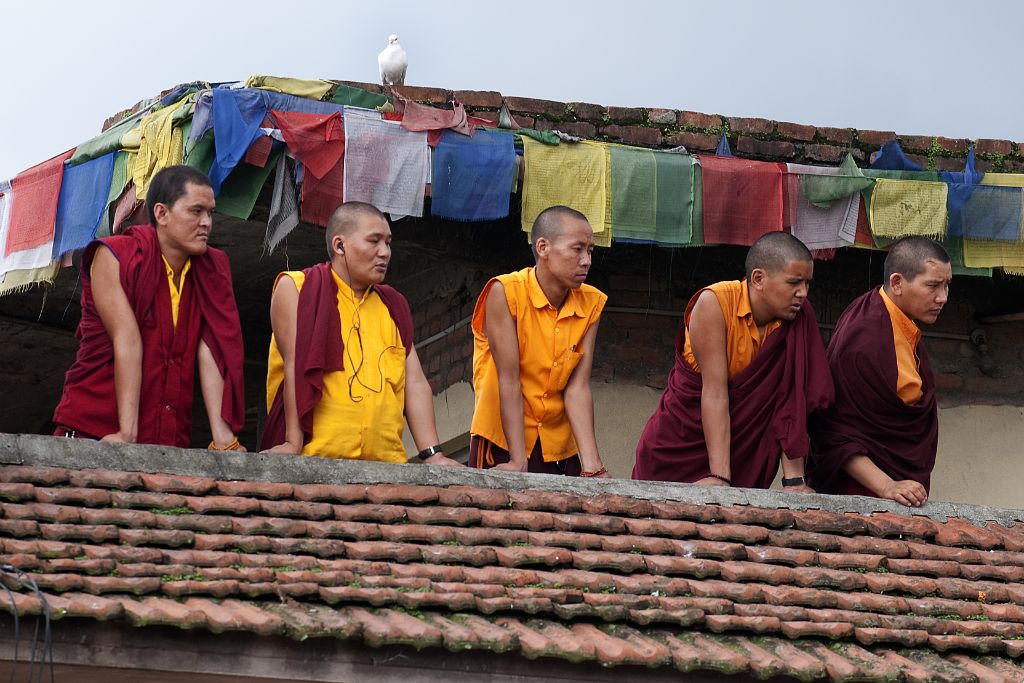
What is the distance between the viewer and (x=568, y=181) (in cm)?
850

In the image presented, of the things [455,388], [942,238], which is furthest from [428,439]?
[942,238]

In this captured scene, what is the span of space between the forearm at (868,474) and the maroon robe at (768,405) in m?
0.26

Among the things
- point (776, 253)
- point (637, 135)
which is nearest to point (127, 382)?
point (776, 253)

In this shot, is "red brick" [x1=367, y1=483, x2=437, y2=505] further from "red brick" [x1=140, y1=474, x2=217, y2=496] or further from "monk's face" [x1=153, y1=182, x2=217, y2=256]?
"monk's face" [x1=153, y1=182, x2=217, y2=256]

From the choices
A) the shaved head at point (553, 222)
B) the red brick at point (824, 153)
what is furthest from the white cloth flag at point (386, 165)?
the red brick at point (824, 153)

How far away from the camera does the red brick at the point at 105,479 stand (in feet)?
16.9

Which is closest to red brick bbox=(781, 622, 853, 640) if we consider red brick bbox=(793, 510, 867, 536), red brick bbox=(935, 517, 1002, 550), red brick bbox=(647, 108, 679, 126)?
red brick bbox=(793, 510, 867, 536)

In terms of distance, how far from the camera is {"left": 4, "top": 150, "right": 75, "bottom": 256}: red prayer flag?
351 inches

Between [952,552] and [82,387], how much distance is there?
349 cm

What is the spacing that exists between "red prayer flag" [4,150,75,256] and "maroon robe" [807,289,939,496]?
459 cm

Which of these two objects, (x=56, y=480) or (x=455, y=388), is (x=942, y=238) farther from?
(x=56, y=480)

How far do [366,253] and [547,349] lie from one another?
1.00m

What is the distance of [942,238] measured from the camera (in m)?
8.90

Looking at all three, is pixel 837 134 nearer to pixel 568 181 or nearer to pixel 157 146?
pixel 568 181
